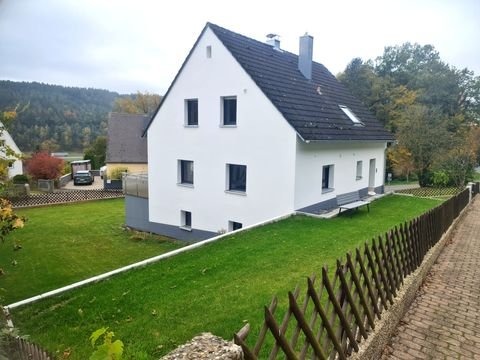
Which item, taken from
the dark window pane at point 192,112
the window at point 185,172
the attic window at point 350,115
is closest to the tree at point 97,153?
the window at point 185,172

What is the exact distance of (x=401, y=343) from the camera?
4473mm

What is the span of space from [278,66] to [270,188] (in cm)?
645

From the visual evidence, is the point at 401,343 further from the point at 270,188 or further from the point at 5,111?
Answer: the point at 270,188

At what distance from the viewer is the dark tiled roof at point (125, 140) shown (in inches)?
1473

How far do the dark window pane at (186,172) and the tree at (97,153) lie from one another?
3647cm

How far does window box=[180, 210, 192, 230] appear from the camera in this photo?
16.2 meters

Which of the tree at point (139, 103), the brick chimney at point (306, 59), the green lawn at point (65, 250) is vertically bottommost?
the green lawn at point (65, 250)

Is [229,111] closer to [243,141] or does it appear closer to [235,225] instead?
[243,141]

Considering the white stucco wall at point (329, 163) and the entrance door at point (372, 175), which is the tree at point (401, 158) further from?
the white stucco wall at point (329, 163)

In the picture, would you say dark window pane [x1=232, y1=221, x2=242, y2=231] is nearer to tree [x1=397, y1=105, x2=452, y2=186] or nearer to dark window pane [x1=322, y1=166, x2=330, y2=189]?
dark window pane [x1=322, y1=166, x2=330, y2=189]

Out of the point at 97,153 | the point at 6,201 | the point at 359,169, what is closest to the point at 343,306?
the point at 6,201

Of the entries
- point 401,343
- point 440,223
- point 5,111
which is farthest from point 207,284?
point 440,223

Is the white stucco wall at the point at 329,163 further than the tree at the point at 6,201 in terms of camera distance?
Yes

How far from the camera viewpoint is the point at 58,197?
27578 mm
